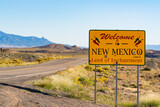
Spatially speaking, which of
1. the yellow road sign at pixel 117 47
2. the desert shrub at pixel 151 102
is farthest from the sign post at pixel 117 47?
the desert shrub at pixel 151 102

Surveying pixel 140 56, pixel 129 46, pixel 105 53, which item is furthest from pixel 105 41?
pixel 140 56

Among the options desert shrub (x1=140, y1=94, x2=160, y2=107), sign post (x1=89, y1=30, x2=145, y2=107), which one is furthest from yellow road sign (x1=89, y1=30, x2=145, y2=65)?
desert shrub (x1=140, y1=94, x2=160, y2=107)

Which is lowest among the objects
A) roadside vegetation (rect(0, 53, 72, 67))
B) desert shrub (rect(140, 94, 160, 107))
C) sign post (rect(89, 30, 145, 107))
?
desert shrub (rect(140, 94, 160, 107))

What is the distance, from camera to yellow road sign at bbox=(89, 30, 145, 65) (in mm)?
9047

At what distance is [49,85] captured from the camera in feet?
39.9

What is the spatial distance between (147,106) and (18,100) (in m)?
6.47

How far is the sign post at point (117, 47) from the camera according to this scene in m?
9.05

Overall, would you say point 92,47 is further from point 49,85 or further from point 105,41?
point 49,85

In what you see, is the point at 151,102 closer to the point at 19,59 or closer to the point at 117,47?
the point at 117,47

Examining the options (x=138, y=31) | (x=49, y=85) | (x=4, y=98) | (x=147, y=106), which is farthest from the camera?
(x=49, y=85)

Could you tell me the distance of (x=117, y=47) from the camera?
9141mm

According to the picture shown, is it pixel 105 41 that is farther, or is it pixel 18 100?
pixel 105 41

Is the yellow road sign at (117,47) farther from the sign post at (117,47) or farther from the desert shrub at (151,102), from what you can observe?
the desert shrub at (151,102)

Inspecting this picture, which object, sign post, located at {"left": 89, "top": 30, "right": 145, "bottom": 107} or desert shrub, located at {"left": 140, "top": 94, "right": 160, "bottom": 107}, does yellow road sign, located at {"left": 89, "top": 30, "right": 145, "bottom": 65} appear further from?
desert shrub, located at {"left": 140, "top": 94, "right": 160, "bottom": 107}
